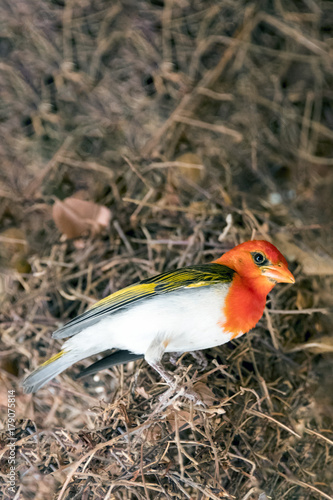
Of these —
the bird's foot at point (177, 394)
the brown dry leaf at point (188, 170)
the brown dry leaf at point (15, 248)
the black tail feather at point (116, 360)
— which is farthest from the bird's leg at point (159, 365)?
the brown dry leaf at point (188, 170)

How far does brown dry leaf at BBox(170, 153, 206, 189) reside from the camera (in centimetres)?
271

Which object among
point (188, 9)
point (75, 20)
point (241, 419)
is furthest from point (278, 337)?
point (75, 20)

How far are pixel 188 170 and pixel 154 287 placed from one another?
1123 mm

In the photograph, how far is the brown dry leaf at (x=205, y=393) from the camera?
1.82 m

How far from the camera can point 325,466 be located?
209 cm

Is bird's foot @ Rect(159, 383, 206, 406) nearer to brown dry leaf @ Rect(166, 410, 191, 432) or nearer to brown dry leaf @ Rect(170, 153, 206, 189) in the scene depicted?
brown dry leaf @ Rect(166, 410, 191, 432)

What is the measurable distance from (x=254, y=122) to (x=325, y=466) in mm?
2031

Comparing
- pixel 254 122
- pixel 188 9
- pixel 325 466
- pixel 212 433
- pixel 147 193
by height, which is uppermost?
Answer: pixel 188 9

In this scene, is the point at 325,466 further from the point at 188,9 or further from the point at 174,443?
the point at 188,9

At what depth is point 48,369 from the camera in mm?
1932

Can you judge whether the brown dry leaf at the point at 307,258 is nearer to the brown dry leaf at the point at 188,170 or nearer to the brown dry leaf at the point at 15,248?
the brown dry leaf at the point at 188,170

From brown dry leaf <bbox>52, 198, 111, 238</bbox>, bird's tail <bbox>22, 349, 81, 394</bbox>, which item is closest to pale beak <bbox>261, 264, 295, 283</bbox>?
bird's tail <bbox>22, 349, 81, 394</bbox>

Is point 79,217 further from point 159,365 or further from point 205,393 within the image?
point 205,393

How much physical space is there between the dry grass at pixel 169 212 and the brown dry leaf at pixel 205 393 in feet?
0.07
